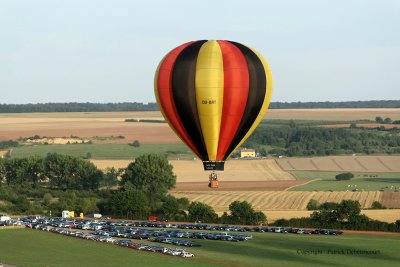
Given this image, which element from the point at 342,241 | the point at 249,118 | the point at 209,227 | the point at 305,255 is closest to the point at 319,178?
the point at 209,227

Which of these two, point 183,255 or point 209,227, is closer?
point 183,255

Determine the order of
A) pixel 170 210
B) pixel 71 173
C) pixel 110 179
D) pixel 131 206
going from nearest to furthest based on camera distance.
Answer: pixel 170 210 < pixel 131 206 < pixel 71 173 < pixel 110 179

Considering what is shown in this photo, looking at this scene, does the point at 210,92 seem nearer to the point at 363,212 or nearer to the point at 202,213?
the point at 202,213

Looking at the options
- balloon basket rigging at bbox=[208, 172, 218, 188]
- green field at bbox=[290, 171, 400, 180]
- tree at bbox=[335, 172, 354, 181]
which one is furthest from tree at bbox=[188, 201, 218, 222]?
tree at bbox=[335, 172, 354, 181]

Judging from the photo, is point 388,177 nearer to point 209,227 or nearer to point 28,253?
point 209,227

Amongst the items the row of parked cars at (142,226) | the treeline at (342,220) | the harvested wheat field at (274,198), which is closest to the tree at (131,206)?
the row of parked cars at (142,226)

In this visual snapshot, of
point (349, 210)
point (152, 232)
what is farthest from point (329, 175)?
point (152, 232)
